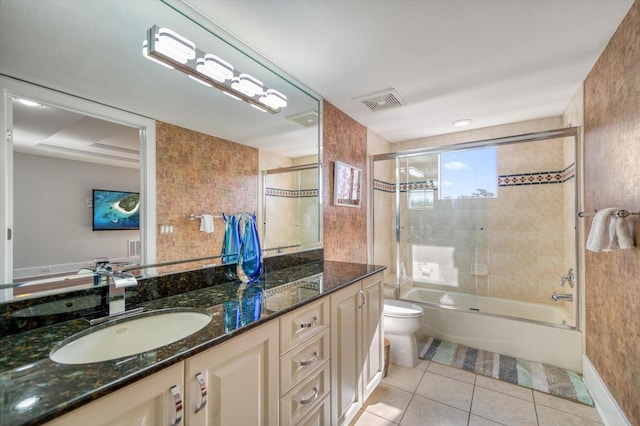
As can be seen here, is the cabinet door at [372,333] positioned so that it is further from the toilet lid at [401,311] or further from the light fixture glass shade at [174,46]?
the light fixture glass shade at [174,46]

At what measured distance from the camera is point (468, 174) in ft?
10.1

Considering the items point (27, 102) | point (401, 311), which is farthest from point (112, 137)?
point (401, 311)

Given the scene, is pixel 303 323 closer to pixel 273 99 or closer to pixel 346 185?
pixel 273 99

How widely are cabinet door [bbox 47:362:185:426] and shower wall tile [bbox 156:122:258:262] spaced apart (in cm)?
→ 68

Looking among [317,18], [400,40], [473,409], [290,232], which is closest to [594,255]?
[473,409]

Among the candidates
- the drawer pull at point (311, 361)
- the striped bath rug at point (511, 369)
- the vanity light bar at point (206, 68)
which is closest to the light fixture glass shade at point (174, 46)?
the vanity light bar at point (206, 68)

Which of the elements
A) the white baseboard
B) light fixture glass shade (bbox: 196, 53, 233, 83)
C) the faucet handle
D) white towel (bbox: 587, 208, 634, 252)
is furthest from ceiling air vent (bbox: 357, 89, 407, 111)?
the white baseboard

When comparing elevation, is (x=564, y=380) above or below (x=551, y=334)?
below

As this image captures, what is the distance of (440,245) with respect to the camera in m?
3.16

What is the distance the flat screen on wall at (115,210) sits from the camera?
3.42 ft

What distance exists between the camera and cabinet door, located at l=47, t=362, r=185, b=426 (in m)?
0.56

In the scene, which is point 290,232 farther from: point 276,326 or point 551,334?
point 551,334

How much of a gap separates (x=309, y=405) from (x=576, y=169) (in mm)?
2586

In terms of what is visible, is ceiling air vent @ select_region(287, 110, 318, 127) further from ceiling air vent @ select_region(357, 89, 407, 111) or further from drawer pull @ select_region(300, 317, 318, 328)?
drawer pull @ select_region(300, 317, 318, 328)
